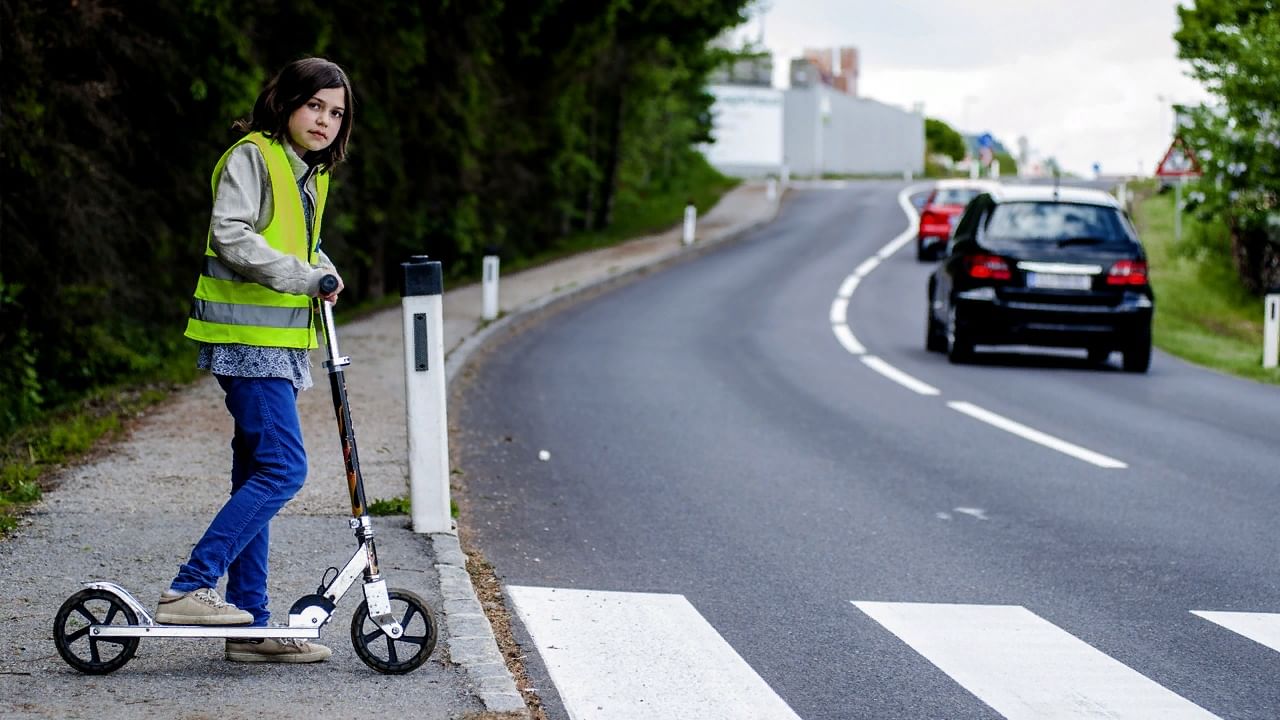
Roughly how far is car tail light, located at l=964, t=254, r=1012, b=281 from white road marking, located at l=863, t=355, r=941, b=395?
47.2 inches

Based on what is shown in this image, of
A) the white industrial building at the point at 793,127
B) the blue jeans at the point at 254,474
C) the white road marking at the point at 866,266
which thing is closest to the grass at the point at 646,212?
the white road marking at the point at 866,266

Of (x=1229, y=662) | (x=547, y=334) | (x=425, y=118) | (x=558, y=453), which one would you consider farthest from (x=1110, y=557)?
(x=425, y=118)

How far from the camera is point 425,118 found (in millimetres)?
26438

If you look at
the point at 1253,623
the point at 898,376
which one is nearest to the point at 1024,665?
the point at 1253,623

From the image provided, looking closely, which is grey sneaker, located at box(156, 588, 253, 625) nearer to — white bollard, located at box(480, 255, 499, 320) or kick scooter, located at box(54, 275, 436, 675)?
kick scooter, located at box(54, 275, 436, 675)

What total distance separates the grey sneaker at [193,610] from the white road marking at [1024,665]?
2.24 meters

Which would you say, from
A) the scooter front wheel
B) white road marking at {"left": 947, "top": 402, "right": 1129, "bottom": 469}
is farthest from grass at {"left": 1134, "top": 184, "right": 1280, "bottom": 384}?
the scooter front wheel

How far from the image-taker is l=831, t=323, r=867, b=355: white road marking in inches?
762

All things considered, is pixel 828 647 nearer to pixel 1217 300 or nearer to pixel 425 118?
pixel 425 118

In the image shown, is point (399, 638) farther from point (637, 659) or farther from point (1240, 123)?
point (1240, 123)

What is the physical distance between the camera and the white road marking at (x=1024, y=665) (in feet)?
16.7

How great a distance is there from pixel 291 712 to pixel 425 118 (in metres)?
22.4

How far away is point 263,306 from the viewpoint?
16.6 feet

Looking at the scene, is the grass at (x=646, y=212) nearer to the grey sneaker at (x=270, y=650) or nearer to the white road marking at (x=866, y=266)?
the white road marking at (x=866, y=266)
